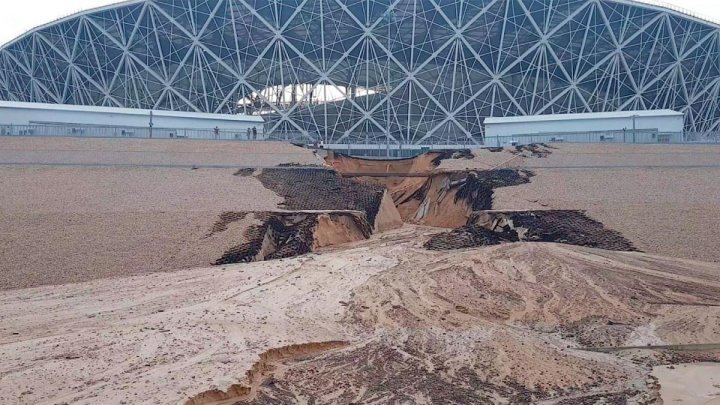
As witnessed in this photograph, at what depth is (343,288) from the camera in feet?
45.3

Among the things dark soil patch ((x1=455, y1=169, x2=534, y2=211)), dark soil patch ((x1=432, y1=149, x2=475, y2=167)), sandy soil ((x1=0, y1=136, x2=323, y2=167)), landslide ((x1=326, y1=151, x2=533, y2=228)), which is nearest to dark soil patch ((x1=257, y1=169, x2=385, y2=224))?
landslide ((x1=326, y1=151, x2=533, y2=228))

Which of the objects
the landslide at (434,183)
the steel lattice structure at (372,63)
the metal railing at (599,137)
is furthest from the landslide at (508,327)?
the steel lattice structure at (372,63)

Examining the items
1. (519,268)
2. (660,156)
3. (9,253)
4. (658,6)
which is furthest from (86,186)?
(658,6)

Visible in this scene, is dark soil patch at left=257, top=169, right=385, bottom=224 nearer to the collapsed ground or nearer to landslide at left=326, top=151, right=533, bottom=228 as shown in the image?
the collapsed ground

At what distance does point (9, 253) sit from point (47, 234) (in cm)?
144

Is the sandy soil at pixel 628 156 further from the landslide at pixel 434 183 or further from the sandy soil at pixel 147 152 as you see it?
the sandy soil at pixel 147 152

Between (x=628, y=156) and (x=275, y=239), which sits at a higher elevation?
(x=628, y=156)

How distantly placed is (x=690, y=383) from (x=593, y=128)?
102 feet

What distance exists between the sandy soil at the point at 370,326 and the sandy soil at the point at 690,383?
0.35m

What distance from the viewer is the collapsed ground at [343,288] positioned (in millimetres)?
8203

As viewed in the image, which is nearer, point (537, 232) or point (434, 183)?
point (537, 232)

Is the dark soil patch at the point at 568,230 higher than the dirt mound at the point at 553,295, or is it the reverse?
the dark soil patch at the point at 568,230

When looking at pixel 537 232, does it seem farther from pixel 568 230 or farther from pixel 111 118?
pixel 111 118

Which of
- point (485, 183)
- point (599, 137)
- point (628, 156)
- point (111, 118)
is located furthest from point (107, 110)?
point (628, 156)
